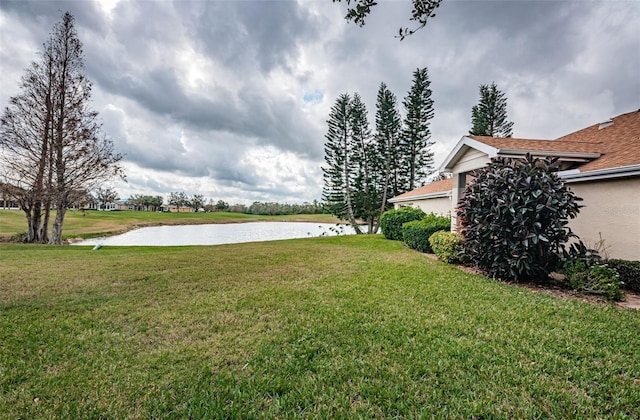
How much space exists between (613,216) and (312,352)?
724 centimetres

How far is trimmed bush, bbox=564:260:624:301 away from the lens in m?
4.51

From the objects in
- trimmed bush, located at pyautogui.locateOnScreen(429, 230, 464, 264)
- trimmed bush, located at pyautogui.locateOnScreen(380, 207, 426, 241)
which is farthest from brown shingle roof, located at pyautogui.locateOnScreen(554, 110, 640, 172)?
trimmed bush, located at pyautogui.locateOnScreen(380, 207, 426, 241)

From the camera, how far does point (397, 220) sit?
45.7 feet

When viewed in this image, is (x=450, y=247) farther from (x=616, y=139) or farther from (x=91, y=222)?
(x=91, y=222)

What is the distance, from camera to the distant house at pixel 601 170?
5.50 m

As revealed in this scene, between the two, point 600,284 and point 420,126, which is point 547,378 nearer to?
point 600,284

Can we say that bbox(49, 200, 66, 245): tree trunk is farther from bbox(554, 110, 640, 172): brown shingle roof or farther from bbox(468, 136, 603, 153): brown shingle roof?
bbox(554, 110, 640, 172): brown shingle roof

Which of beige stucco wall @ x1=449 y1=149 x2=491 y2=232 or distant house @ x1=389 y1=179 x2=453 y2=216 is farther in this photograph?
distant house @ x1=389 y1=179 x2=453 y2=216

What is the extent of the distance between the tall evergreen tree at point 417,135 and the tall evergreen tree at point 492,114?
4.78 m

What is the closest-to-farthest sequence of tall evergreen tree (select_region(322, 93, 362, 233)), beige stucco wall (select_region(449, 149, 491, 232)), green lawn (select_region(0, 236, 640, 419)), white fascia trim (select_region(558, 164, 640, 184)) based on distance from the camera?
green lawn (select_region(0, 236, 640, 419)) < white fascia trim (select_region(558, 164, 640, 184)) < beige stucco wall (select_region(449, 149, 491, 232)) < tall evergreen tree (select_region(322, 93, 362, 233))

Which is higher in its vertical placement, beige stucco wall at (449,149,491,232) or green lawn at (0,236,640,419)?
beige stucco wall at (449,149,491,232)

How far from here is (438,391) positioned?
224 centimetres

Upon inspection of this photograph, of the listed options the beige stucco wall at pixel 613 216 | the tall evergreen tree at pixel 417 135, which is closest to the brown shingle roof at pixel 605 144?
the beige stucco wall at pixel 613 216

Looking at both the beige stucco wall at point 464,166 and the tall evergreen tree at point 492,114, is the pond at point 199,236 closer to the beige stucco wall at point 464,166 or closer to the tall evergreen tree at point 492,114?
the beige stucco wall at point 464,166
